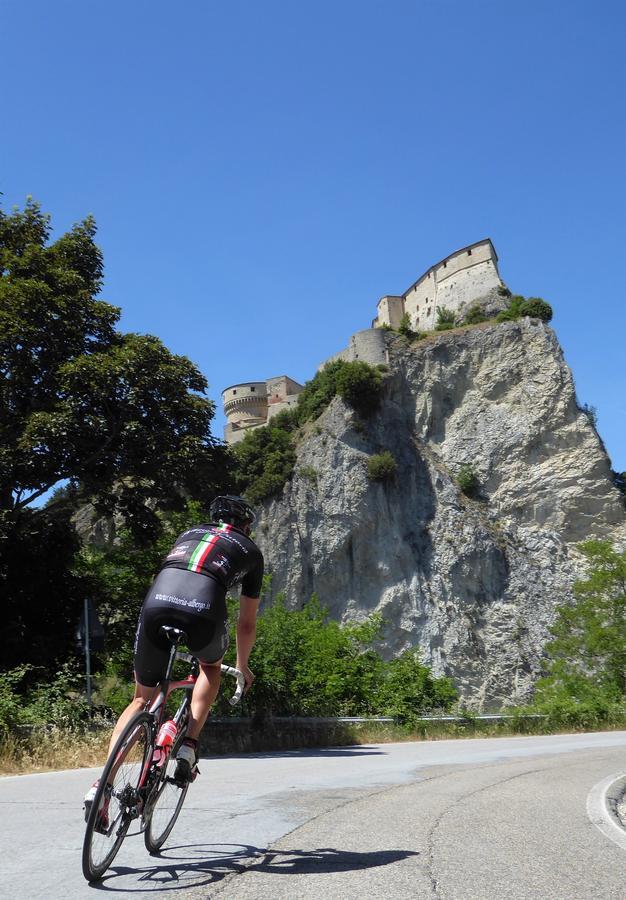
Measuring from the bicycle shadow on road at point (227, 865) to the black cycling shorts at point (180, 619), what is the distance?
0.75m

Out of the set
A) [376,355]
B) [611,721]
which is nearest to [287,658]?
[611,721]

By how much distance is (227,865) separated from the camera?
3.12m

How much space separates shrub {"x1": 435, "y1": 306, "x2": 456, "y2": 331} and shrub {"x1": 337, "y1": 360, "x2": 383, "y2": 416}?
10.4 meters

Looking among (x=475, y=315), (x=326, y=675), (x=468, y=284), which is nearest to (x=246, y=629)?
(x=326, y=675)

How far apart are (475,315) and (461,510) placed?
20.0m

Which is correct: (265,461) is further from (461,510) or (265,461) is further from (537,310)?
(537,310)

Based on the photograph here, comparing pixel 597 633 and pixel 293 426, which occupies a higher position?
pixel 293 426

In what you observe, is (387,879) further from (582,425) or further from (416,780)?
(582,425)

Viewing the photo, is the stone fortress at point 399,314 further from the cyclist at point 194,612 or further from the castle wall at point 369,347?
the cyclist at point 194,612

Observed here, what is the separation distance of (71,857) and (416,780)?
4.29 meters

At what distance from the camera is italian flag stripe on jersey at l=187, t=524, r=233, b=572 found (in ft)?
10.9

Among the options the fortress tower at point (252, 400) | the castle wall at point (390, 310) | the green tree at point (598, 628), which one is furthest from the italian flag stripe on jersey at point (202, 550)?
the castle wall at point (390, 310)

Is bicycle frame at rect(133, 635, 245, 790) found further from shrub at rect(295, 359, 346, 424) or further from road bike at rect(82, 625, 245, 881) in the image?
shrub at rect(295, 359, 346, 424)

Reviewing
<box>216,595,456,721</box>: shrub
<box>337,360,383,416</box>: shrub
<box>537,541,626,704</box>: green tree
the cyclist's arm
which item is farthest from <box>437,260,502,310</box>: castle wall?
the cyclist's arm
